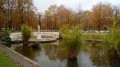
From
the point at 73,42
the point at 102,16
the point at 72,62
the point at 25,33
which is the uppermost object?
the point at 102,16

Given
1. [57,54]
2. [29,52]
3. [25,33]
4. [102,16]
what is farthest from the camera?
[102,16]

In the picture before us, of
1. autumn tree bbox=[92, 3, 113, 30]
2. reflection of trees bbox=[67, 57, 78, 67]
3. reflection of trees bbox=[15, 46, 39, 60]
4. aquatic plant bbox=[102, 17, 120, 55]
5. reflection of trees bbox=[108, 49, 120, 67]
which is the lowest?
reflection of trees bbox=[15, 46, 39, 60]

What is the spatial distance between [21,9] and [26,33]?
50.1ft

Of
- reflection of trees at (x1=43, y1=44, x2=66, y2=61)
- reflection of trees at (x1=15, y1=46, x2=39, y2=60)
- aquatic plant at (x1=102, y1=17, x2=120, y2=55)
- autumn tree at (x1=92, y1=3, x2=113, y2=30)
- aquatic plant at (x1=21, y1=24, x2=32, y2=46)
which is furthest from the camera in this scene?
autumn tree at (x1=92, y1=3, x2=113, y2=30)

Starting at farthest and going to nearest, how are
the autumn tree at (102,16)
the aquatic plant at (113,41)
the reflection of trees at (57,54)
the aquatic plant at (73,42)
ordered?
1. the autumn tree at (102,16)
2. the reflection of trees at (57,54)
3. the aquatic plant at (73,42)
4. the aquatic plant at (113,41)

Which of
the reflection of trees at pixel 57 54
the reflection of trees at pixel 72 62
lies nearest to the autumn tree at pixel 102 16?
Result: the reflection of trees at pixel 57 54

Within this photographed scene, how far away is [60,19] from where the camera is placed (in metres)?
55.6

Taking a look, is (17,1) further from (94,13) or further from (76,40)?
(76,40)

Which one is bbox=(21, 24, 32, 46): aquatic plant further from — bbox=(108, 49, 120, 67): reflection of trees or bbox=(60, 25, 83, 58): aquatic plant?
bbox=(108, 49, 120, 67): reflection of trees

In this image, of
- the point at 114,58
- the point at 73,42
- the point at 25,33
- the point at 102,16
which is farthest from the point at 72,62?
the point at 102,16

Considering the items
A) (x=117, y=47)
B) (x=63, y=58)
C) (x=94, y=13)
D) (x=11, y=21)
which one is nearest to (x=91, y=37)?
(x=94, y=13)

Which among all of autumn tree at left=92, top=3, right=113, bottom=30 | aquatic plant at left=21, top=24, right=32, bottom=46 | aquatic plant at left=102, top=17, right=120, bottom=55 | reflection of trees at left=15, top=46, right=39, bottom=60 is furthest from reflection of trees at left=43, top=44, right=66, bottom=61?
autumn tree at left=92, top=3, right=113, bottom=30

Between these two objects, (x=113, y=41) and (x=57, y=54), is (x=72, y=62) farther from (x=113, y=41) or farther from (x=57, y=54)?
(x=57, y=54)

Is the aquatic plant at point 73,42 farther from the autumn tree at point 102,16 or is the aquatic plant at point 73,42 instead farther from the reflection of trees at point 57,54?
the autumn tree at point 102,16
